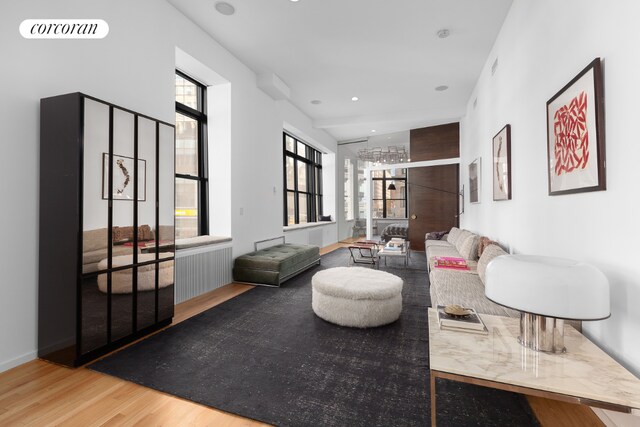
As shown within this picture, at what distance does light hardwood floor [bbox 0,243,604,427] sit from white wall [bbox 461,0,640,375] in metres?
0.48

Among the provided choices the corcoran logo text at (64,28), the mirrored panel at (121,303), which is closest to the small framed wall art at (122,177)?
the mirrored panel at (121,303)

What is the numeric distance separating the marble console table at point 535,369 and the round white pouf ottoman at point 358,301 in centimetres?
129

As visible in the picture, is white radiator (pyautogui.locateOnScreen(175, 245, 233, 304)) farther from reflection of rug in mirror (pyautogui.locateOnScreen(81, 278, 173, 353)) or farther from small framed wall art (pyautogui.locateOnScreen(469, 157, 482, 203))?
small framed wall art (pyautogui.locateOnScreen(469, 157, 482, 203))

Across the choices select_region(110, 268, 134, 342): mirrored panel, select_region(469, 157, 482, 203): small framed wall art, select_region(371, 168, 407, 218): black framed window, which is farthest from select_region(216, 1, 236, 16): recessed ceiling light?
select_region(371, 168, 407, 218): black framed window

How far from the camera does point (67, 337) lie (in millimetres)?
2168

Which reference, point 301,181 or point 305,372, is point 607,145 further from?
point 301,181

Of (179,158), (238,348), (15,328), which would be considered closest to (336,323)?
(238,348)

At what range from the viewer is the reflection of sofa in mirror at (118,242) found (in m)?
2.20

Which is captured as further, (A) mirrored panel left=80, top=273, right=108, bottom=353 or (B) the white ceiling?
(B) the white ceiling

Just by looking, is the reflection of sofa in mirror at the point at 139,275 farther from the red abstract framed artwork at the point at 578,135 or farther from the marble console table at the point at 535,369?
the red abstract framed artwork at the point at 578,135

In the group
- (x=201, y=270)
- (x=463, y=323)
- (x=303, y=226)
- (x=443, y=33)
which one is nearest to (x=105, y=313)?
(x=201, y=270)

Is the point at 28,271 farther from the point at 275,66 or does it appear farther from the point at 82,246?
the point at 275,66

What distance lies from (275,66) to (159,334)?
13.7 feet

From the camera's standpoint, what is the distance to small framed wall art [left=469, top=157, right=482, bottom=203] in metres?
5.10
